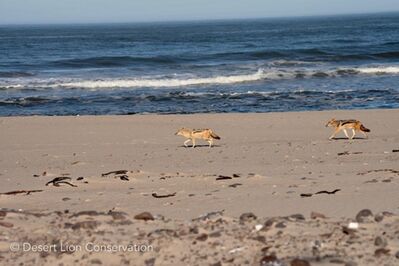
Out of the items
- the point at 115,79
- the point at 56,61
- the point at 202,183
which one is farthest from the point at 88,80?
the point at 202,183

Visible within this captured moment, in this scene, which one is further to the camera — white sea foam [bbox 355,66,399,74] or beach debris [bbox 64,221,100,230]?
white sea foam [bbox 355,66,399,74]

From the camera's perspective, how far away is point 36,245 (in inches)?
202

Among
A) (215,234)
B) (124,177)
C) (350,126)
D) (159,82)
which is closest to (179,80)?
(159,82)

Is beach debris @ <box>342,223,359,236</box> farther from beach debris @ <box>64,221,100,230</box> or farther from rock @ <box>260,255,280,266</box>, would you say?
beach debris @ <box>64,221,100,230</box>

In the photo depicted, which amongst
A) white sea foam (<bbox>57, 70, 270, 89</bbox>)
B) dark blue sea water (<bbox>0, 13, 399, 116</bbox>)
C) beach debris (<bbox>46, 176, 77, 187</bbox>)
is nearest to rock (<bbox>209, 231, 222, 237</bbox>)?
beach debris (<bbox>46, 176, 77, 187</bbox>)

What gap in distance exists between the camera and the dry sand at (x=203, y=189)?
193 inches

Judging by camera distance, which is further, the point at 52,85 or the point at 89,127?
the point at 52,85

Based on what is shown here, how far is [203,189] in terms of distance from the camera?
26.7 ft

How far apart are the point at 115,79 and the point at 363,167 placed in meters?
20.9

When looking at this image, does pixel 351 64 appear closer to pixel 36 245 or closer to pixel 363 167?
pixel 363 167

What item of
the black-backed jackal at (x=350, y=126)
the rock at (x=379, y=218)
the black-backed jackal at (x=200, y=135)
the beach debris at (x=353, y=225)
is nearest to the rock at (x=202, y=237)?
the beach debris at (x=353, y=225)

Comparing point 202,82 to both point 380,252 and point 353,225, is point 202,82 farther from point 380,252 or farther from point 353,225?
point 380,252

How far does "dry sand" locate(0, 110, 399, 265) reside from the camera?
4898 millimetres

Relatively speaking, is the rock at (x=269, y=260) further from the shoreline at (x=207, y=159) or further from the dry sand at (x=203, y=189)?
the shoreline at (x=207, y=159)
